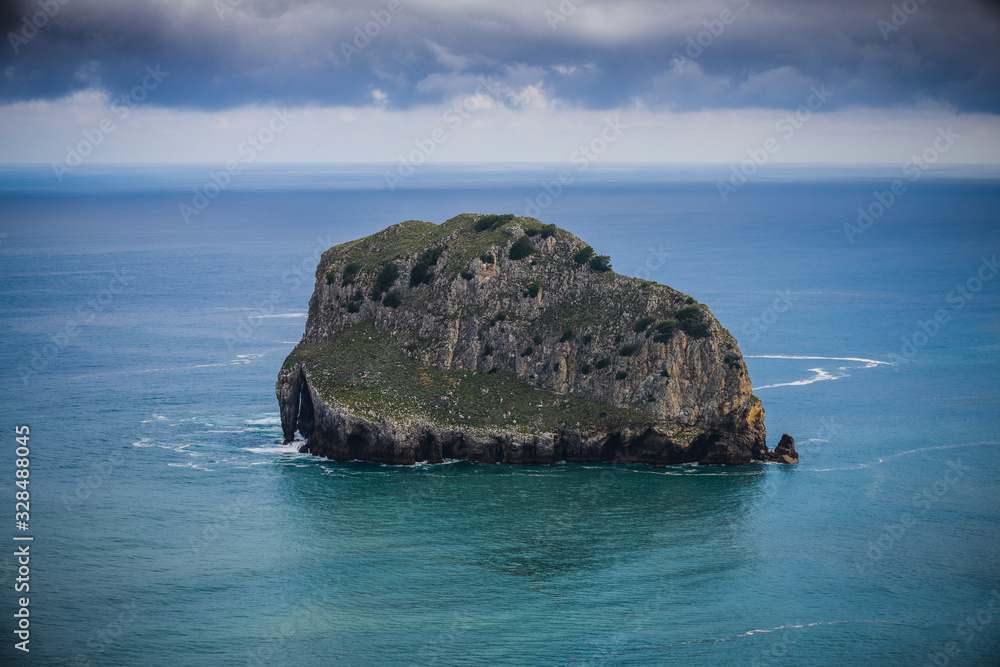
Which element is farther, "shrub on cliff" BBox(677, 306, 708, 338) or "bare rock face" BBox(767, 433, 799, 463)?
"shrub on cliff" BBox(677, 306, 708, 338)

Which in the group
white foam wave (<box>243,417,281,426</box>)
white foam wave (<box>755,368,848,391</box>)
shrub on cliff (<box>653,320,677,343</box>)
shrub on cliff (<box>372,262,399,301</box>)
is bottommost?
white foam wave (<box>243,417,281,426</box>)

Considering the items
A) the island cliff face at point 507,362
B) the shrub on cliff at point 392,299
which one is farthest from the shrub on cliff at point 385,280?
the shrub on cliff at point 392,299

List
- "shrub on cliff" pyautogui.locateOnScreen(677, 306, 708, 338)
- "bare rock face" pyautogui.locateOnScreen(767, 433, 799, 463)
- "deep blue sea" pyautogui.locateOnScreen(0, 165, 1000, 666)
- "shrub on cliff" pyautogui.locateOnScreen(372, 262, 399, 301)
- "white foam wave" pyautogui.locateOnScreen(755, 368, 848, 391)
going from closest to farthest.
Answer: "deep blue sea" pyautogui.locateOnScreen(0, 165, 1000, 666), "bare rock face" pyautogui.locateOnScreen(767, 433, 799, 463), "shrub on cliff" pyautogui.locateOnScreen(677, 306, 708, 338), "shrub on cliff" pyautogui.locateOnScreen(372, 262, 399, 301), "white foam wave" pyautogui.locateOnScreen(755, 368, 848, 391)

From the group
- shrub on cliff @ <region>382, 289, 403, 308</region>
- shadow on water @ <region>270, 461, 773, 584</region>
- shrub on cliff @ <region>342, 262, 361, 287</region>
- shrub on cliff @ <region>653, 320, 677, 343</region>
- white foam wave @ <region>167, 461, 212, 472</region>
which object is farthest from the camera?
shrub on cliff @ <region>342, 262, 361, 287</region>

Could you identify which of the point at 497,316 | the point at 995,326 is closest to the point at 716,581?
the point at 497,316

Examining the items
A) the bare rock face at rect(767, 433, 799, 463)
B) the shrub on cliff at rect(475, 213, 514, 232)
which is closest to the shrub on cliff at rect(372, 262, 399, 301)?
the shrub on cliff at rect(475, 213, 514, 232)

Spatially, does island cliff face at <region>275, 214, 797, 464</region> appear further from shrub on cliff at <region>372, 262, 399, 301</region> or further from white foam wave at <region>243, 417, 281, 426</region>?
white foam wave at <region>243, 417, 281, 426</region>

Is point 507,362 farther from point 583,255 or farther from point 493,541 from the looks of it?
point 493,541

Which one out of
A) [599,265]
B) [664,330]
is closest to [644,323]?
[664,330]
